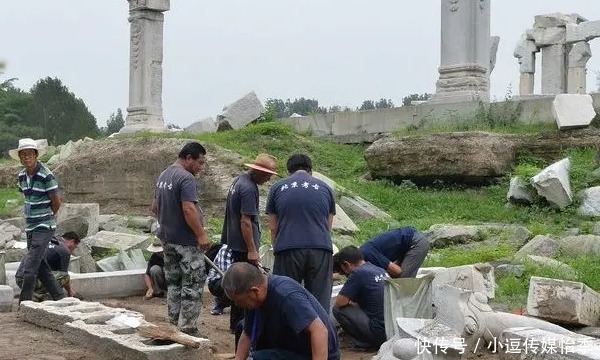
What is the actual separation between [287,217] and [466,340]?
143cm

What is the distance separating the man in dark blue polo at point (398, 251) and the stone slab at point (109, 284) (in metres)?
2.77

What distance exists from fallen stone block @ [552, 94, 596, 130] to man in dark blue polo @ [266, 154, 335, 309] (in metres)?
7.11

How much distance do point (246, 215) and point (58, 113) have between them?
41762 mm

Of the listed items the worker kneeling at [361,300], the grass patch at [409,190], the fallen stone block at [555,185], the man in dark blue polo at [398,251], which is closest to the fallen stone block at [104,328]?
the worker kneeling at [361,300]

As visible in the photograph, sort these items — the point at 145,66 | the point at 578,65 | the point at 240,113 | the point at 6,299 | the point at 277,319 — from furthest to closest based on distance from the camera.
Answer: the point at 578,65 < the point at 145,66 < the point at 240,113 < the point at 6,299 < the point at 277,319

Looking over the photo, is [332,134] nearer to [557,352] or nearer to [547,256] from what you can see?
[547,256]

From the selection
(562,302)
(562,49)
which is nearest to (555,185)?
(562,302)

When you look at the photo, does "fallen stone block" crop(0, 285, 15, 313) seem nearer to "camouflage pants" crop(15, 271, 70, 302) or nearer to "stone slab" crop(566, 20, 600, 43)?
"camouflage pants" crop(15, 271, 70, 302)

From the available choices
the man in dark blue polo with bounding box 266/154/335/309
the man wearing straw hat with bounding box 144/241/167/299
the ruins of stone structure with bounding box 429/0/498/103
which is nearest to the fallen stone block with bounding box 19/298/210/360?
the man in dark blue polo with bounding box 266/154/335/309

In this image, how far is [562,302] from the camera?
585 cm

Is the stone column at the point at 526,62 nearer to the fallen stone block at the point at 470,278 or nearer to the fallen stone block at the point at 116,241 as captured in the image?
the fallen stone block at the point at 116,241

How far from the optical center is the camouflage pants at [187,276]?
5992 mm

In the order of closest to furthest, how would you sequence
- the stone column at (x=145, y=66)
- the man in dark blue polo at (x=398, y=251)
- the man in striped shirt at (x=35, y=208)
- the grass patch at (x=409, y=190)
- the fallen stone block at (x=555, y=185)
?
the man in dark blue polo at (x=398, y=251)
the man in striped shirt at (x=35, y=208)
the fallen stone block at (x=555, y=185)
the grass patch at (x=409, y=190)
the stone column at (x=145, y=66)

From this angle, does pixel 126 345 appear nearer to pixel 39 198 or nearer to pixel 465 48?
pixel 39 198
